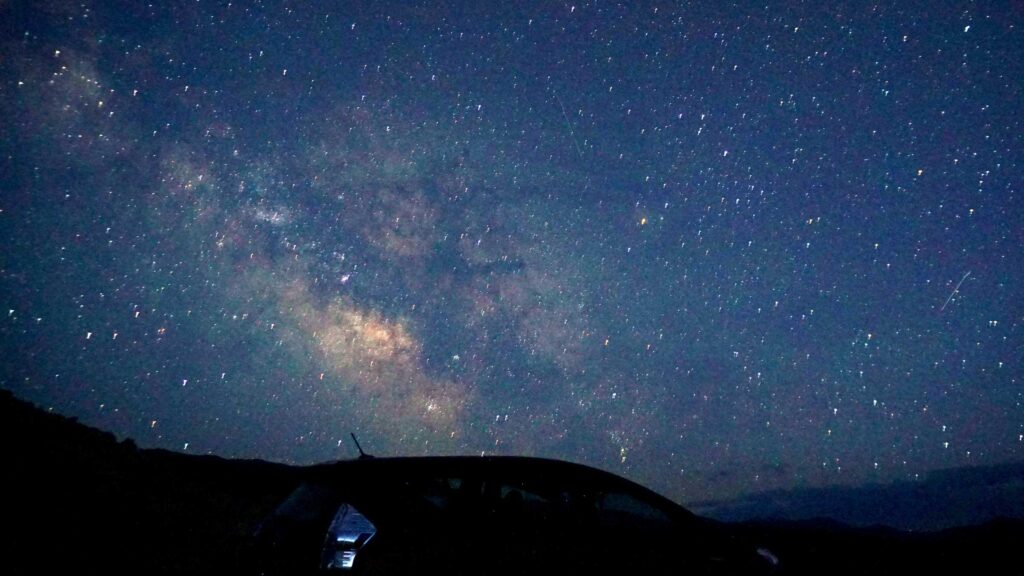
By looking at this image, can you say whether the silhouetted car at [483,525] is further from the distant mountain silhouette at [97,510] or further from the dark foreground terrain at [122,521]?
the distant mountain silhouette at [97,510]

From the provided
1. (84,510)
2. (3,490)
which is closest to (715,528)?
(84,510)

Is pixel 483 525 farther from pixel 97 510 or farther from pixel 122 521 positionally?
pixel 97 510

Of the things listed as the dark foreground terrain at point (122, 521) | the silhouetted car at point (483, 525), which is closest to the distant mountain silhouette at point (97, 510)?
the dark foreground terrain at point (122, 521)

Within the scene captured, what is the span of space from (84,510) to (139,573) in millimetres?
9599

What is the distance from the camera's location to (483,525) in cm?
421

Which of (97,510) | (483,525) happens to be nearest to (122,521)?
(97,510)

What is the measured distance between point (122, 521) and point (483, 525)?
37.3 ft

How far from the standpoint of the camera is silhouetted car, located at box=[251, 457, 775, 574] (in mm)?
3914

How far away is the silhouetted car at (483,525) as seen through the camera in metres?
3.91

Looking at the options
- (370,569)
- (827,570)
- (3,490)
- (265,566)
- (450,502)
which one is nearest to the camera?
(370,569)

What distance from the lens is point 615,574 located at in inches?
164

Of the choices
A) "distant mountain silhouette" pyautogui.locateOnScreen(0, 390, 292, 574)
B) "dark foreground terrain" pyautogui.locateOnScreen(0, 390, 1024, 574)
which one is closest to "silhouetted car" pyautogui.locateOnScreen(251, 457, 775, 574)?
"dark foreground terrain" pyautogui.locateOnScreen(0, 390, 1024, 574)

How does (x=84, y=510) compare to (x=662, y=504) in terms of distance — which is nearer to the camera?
(x=662, y=504)

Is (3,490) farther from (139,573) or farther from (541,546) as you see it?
(541,546)
